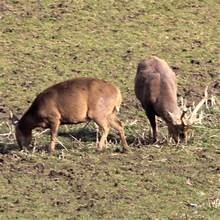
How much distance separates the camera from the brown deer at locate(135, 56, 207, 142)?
41.4ft

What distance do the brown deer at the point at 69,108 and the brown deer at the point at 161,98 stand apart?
31.6 inches

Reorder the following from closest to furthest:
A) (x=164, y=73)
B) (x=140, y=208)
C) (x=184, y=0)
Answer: (x=140, y=208)
(x=164, y=73)
(x=184, y=0)

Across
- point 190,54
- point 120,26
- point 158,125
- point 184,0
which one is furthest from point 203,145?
point 184,0

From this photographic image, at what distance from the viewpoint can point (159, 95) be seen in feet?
43.1

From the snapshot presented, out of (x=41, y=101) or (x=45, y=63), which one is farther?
(x=45, y=63)

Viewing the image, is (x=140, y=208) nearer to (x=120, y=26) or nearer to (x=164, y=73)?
(x=164, y=73)

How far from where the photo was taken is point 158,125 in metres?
13.6

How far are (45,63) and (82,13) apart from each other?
2351 mm

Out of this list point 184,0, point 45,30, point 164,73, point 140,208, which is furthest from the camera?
point 184,0

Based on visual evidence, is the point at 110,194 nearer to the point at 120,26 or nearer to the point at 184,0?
the point at 120,26

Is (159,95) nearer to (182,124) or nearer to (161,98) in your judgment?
(161,98)

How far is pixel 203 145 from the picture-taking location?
12.5 meters

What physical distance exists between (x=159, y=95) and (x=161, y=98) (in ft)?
0.30

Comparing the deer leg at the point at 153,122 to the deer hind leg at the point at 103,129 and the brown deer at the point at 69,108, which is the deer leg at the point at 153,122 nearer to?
the brown deer at the point at 69,108
